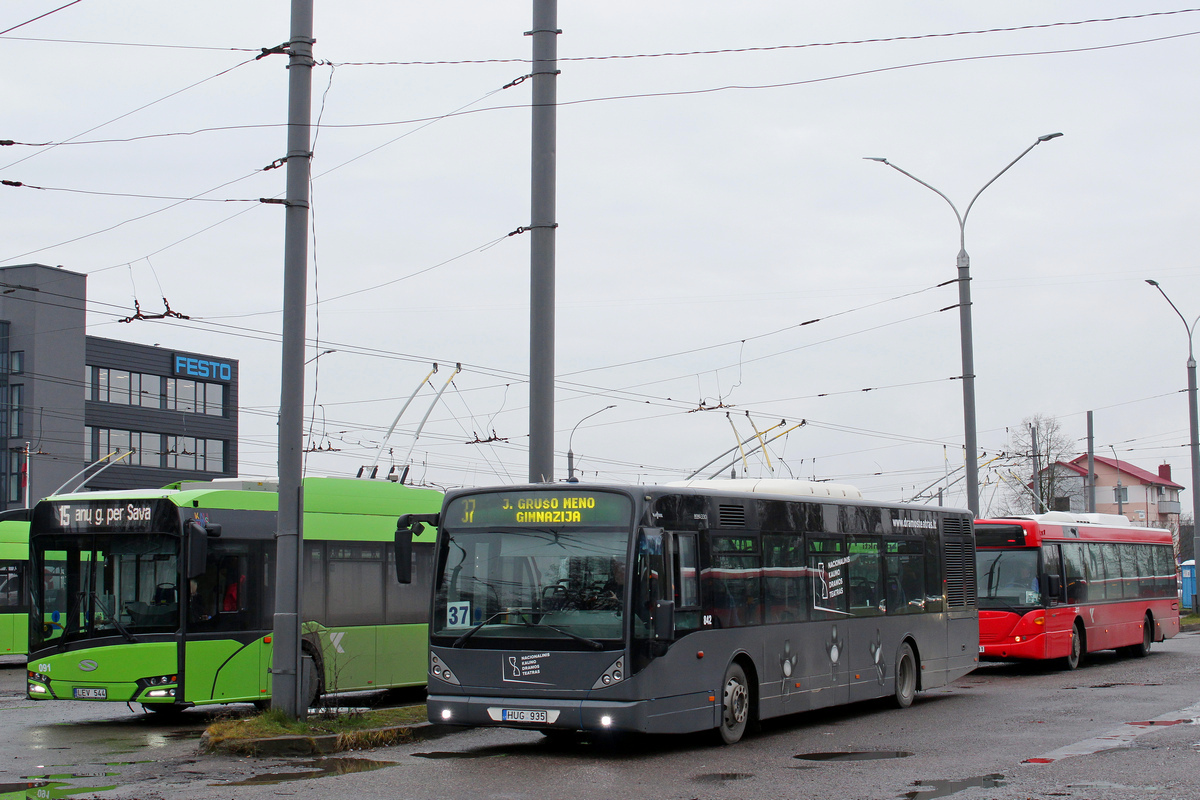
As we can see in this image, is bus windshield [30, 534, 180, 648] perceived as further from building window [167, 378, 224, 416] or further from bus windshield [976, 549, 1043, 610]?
building window [167, 378, 224, 416]

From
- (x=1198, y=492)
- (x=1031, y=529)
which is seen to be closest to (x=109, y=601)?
(x=1031, y=529)

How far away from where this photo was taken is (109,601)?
49.0 feet

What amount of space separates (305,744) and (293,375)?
3393mm

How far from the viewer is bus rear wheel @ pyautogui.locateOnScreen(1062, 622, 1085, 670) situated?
22.1 meters

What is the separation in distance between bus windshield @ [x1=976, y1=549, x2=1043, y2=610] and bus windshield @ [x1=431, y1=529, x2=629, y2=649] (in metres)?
11.6

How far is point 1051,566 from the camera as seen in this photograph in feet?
70.7

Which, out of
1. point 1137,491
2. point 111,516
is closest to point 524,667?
point 111,516

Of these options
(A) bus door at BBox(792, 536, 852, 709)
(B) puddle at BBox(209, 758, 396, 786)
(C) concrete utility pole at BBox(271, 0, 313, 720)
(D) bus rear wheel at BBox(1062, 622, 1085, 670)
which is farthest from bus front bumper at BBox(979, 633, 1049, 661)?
(B) puddle at BBox(209, 758, 396, 786)

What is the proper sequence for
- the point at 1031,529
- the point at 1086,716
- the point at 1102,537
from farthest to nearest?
the point at 1102,537
the point at 1031,529
the point at 1086,716

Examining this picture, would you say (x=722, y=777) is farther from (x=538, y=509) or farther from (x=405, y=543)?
(x=405, y=543)

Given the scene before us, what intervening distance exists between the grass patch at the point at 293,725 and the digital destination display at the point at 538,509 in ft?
7.13

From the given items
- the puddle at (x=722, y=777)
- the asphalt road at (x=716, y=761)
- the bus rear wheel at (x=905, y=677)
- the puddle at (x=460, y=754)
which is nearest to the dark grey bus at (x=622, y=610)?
the puddle at (x=460, y=754)

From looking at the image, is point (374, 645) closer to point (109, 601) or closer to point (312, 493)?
point (312, 493)

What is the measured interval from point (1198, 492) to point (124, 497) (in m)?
29.0
